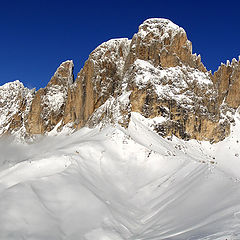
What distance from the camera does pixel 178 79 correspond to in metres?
45.2

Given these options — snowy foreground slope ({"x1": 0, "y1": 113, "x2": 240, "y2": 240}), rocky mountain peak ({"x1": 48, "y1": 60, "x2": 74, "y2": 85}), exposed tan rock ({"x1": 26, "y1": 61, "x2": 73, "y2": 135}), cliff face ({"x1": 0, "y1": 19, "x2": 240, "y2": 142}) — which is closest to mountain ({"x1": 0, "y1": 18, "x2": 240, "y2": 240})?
snowy foreground slope ({"x1": 0, "y1": 113, "x2": 240, "y2": 240})

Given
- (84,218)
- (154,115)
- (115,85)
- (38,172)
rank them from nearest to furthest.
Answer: (84,218), (38,172), (154,115), (115,85)

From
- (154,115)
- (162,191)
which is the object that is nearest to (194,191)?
(162,191)

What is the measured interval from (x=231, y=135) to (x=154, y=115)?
1455 cm

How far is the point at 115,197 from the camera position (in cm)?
1656

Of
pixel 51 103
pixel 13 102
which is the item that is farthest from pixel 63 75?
pixel 13 102

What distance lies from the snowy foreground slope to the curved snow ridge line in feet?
0.18

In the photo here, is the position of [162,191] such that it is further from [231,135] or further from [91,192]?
[231,135]

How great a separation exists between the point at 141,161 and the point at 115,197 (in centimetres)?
675

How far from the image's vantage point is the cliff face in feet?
138

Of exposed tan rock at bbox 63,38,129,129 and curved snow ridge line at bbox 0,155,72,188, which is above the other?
exposed tan rock at bbox 63,38,129,129

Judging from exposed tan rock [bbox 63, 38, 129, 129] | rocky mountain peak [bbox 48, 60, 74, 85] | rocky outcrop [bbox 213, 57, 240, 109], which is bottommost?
rocky outcrop [bbox 213, 57, 240, 109]

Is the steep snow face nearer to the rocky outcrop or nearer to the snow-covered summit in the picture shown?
the snow-covered summit

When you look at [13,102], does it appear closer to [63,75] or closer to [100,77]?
[63,75]
